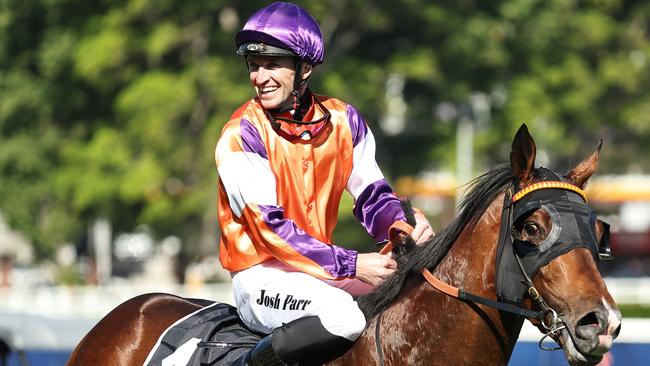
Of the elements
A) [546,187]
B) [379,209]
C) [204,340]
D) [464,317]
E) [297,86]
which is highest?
[297,86]

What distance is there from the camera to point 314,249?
3.96m

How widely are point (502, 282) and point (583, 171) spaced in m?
0.44

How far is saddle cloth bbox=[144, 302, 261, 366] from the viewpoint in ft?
14.4

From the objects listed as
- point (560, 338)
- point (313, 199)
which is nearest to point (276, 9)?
point (313, 199)

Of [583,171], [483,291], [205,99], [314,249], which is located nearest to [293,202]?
[314,249]

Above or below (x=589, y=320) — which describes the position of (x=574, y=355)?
below

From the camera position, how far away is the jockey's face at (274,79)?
4.24 meters

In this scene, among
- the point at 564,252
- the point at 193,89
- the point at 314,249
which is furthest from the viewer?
the point at 193,89

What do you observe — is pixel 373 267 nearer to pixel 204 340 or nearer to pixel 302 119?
pixel 302 119

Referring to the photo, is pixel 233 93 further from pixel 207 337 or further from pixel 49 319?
pixel 207 337

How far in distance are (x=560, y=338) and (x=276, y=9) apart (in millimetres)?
1558

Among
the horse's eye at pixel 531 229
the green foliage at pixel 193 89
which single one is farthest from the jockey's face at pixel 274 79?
the green foliage at pixel 193 89

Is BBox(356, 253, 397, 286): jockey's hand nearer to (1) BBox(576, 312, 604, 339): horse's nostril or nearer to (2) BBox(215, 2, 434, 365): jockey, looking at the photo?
(2) BBox(215, 2, 434, 365): jockey

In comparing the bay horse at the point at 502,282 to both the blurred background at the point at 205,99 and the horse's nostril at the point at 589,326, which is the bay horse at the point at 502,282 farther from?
the blurred background at the point at 205,99
